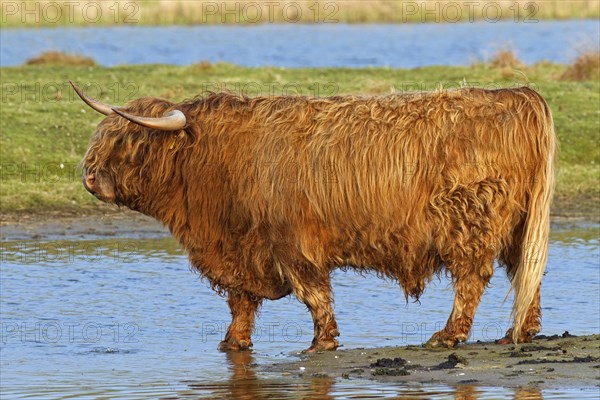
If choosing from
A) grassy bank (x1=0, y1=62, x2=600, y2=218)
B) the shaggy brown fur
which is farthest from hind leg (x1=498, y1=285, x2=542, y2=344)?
grassy bank (x1=0, y1=62, x2=600, y2=218)

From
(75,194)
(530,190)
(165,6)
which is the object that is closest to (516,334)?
(530,190)

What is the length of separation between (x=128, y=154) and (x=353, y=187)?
1.34 meters

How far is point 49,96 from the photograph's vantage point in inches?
631

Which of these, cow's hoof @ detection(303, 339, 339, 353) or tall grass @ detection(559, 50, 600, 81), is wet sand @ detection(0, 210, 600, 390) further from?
tall grass @ detection(559, 50, 600, 81)

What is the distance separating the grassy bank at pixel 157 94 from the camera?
484 inches

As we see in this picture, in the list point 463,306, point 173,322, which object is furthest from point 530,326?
point 173,322

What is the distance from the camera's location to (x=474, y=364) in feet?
21.0

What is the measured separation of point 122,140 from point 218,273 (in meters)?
0.93

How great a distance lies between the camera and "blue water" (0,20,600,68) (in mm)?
27875

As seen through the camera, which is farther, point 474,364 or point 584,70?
point 584,70

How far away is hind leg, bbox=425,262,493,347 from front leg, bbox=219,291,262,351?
1068 mm

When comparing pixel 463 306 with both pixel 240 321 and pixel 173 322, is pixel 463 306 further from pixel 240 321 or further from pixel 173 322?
pixel 173 322

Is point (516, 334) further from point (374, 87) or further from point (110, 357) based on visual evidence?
point (374, 87)

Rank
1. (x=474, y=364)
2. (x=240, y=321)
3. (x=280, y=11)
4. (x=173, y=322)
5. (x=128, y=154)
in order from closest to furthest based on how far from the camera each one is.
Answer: (x=474, y=364)
(x=128, y=154)
(x=240, y=321)
(x=173, y=322)
(x=280, y=11)
